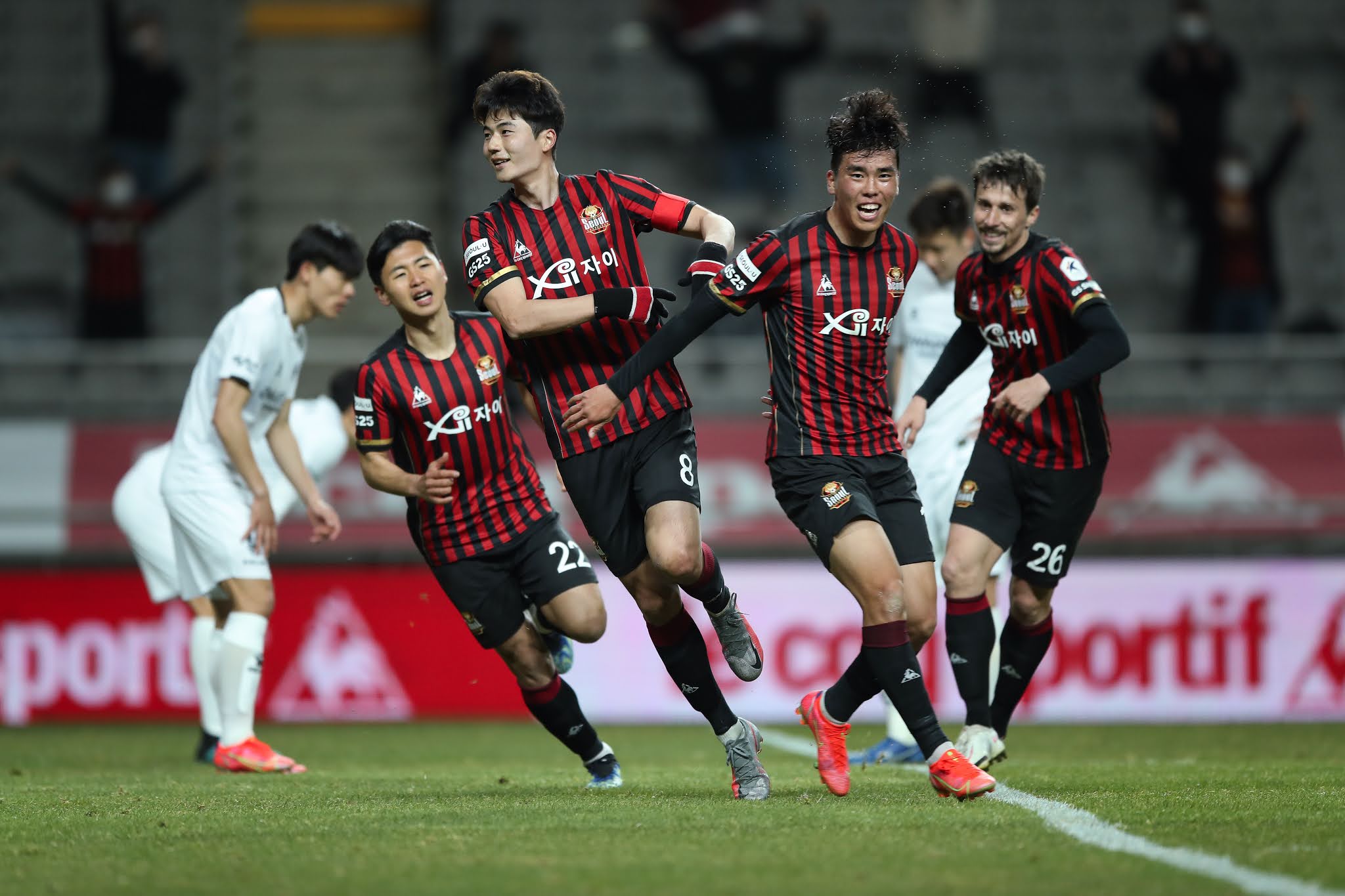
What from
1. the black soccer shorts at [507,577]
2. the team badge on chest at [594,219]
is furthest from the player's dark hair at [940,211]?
the black soccer shorts at [507,577]

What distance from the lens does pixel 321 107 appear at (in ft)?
59.8

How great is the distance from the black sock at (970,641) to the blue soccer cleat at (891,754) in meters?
1.18

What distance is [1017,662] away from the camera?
641 centimetres

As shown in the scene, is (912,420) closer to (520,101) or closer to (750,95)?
(520,101)

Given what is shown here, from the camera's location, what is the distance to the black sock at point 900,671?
16.9ft

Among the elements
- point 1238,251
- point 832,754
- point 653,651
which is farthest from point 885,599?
point 1238,251

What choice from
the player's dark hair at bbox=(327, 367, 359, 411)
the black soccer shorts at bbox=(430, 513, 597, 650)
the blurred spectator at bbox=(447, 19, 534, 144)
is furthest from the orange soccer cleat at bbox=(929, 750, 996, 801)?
the blurred spectator at bbox=(447, 19, 534, 144)

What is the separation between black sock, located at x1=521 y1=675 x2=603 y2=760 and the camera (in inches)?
231

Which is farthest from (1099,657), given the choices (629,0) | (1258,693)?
(629,0)

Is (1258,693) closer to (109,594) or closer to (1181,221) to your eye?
(1181,221)

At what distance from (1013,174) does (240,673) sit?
3883mm

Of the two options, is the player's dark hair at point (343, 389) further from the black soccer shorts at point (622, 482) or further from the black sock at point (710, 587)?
the black sock at point (710, 587)

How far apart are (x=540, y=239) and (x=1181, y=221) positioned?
460 inches

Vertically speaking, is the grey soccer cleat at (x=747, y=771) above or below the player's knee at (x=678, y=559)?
below
